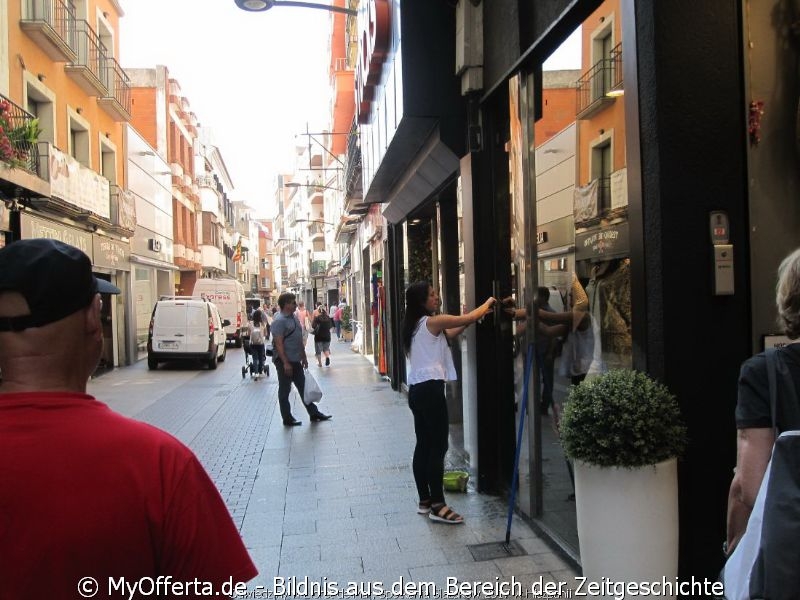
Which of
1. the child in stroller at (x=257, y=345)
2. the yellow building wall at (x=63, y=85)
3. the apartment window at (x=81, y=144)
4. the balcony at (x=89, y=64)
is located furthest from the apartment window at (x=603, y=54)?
the apartment window at (x=81, y=144)

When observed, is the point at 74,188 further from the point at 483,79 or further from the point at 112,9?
the point at 483,79

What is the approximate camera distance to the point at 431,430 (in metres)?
5.36

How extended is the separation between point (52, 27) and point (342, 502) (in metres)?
15.0

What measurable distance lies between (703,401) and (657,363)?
11.5 inches

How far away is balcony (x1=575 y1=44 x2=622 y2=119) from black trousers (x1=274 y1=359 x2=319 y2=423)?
655cm

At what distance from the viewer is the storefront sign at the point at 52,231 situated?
592 inches

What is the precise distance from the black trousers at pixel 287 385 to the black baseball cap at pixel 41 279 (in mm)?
8522

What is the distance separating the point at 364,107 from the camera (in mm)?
10500

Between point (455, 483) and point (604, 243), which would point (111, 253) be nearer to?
point (455, 483)

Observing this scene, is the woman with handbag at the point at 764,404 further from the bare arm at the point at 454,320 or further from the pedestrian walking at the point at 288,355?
the pedestrian walking at the point at 288,355

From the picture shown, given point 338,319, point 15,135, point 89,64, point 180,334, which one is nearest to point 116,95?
point 89,64

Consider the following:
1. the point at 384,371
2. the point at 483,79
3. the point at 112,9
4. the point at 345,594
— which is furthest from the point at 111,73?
the point at 345,594

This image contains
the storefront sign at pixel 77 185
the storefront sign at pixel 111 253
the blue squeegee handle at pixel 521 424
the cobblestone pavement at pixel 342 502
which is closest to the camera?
the cobblestone pavement at pixel 342 502

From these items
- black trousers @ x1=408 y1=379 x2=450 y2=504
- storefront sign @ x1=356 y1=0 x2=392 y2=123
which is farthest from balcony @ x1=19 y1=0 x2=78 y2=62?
black trousers @ x1=408 y1=379 x2=450 y2=504
